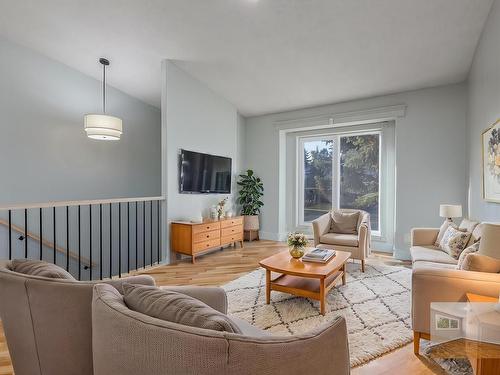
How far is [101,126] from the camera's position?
360cm

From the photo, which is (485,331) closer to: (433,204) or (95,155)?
(433,204)

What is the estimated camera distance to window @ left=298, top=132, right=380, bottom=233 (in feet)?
16.8

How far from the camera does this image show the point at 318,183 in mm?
5762

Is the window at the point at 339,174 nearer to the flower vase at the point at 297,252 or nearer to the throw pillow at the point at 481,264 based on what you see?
the flower vase at the point at 297,252

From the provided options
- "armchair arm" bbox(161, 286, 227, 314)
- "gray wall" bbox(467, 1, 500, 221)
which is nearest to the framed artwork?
"gray wall" bbox(467, 1, 500, 221)

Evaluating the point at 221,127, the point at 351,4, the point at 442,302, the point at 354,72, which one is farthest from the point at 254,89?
the point at 442,302

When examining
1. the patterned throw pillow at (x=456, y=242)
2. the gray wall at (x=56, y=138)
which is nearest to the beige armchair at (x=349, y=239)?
the patterned throw pillow at (x=456, y=242)

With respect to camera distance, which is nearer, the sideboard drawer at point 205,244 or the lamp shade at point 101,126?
the lamp shade at point 101,126

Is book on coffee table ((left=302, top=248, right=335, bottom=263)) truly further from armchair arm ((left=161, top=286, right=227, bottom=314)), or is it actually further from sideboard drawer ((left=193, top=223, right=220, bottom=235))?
sideboard drawer ((left=193, top=223, right=220, bottom=235))

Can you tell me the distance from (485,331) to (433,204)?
339 cm

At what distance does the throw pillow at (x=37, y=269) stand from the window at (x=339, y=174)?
16.3 ft

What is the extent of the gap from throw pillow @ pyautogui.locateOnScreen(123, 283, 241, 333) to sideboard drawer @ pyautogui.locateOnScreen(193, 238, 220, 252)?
10.6 ft

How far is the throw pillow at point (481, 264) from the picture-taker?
185 cm

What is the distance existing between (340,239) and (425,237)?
103 cm
